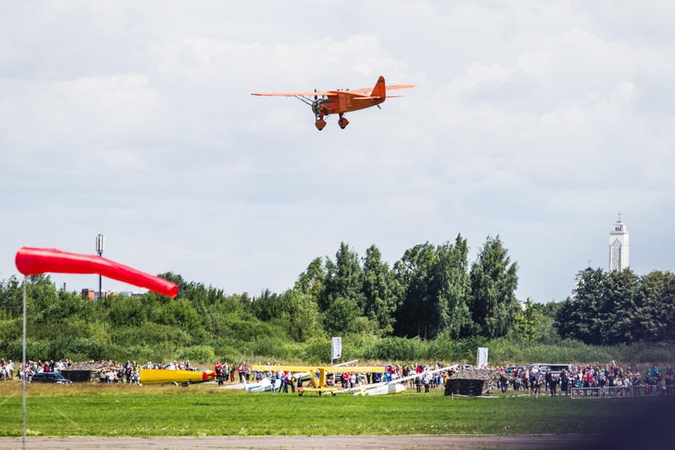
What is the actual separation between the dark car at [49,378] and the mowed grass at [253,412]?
2.63 meters

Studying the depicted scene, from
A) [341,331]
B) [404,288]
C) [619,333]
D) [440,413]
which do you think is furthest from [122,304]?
[440,413]

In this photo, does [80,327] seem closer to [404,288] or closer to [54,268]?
[404,288]

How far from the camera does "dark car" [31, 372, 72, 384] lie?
63.1 metres

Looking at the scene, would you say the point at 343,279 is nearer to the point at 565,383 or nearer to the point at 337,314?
the point at 337,314

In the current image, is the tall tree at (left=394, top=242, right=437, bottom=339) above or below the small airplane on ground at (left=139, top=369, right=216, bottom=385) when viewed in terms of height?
above

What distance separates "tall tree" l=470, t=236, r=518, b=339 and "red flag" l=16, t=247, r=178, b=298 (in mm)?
96113

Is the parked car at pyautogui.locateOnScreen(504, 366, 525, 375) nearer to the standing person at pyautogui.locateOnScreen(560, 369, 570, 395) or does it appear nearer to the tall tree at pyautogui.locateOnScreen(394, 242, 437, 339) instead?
the standing person at pyautogui.locateOnScreen(560, 369, 570, 395)

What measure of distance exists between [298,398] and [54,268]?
40.0 meters

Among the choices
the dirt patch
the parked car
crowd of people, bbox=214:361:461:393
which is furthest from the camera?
the parked car

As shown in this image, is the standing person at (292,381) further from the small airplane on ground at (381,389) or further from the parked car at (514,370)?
the parked car at (514,370)

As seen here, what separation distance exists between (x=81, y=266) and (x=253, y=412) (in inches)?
1134

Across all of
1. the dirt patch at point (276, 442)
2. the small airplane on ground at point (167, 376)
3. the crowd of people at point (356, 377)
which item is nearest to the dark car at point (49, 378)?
the small airplane on ground at point (167, 376)

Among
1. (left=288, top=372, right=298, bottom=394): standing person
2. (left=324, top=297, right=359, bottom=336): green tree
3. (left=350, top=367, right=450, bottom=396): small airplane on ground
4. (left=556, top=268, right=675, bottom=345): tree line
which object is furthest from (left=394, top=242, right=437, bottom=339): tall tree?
(left=350, top=367, right=450, bottom=396): small airplane on ground

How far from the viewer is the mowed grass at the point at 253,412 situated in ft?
113
